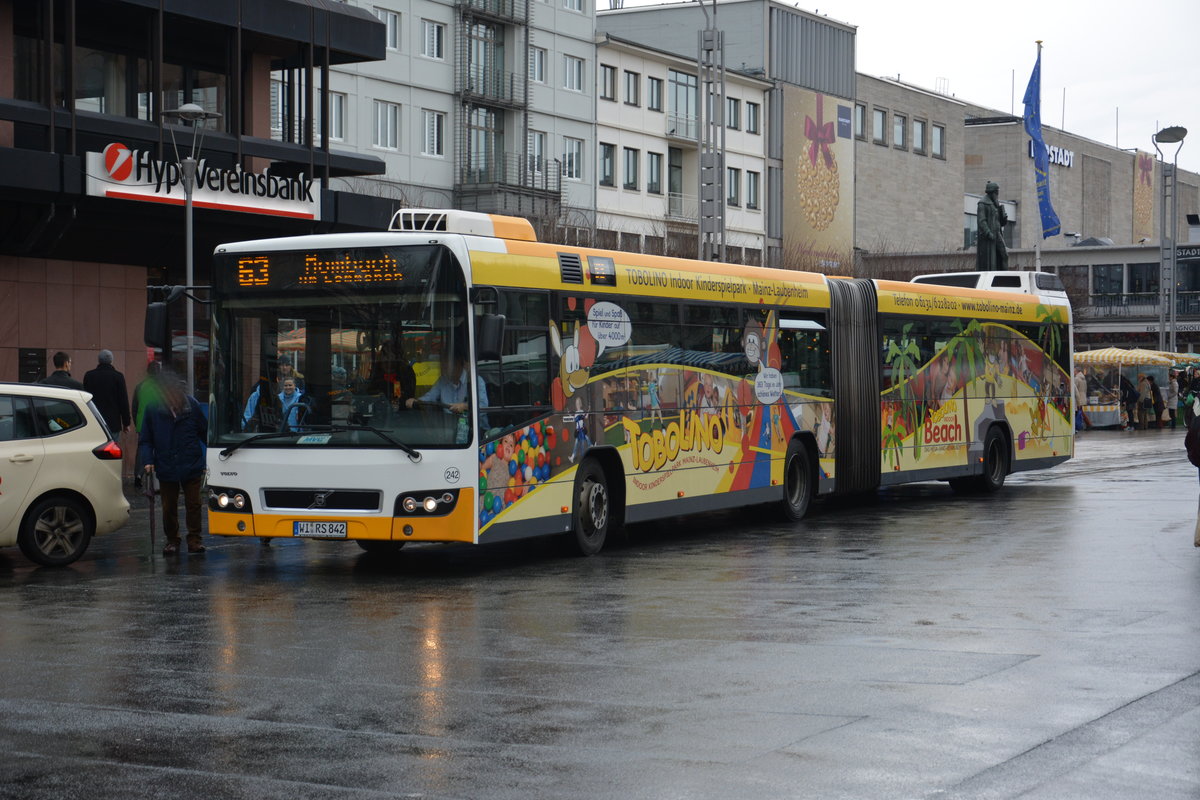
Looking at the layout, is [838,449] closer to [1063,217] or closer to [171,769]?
[171,769]

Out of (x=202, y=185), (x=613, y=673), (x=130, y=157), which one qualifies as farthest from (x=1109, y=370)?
(x=613, y=673)

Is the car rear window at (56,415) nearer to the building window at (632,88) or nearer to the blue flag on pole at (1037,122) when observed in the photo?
the blue flag on pole at (1037,122)

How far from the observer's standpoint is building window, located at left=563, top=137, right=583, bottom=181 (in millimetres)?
64250

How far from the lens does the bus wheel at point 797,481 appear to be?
19.6 metres

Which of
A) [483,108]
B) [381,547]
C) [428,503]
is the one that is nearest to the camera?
[428,503]

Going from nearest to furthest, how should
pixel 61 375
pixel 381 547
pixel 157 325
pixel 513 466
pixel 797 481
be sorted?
pixel 513 466
pixel 157 325
pixel 381 547
pixel 797 481
pixel 61 375

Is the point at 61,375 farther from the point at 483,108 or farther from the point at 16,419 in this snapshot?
the point at 483,108

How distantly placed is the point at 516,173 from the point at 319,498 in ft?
155

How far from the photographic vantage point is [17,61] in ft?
86.9

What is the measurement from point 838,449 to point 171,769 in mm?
14387

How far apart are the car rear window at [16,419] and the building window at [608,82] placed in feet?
174

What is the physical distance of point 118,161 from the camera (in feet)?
84.3

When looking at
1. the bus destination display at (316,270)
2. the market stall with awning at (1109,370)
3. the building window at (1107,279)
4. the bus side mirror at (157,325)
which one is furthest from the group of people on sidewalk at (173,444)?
the building window at (1107,279)

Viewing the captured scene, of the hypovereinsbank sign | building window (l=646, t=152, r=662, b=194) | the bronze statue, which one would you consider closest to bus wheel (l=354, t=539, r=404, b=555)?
the hypovereinsbank sign
